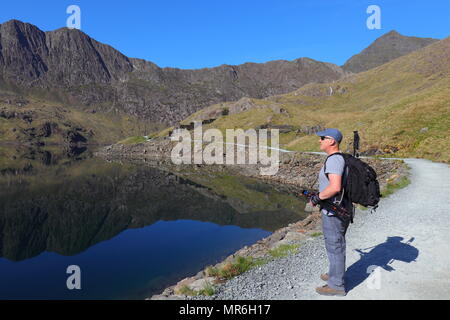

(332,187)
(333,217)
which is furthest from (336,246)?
(332,187)

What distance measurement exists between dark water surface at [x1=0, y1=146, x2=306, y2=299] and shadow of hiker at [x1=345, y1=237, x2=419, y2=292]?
13514 mm

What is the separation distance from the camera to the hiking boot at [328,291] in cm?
832

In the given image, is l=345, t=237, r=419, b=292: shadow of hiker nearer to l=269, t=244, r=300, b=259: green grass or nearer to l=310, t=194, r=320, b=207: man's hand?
l=269, t=244, r=300, b=259: green grass

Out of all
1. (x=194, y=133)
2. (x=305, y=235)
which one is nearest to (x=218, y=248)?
(x=305, y=235)

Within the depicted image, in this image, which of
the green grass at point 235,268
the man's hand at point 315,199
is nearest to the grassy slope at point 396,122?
the green grass at point 235,268

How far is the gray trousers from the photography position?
8133 mm

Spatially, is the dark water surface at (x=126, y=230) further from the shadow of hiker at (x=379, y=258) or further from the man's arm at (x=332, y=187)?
the man's arm at (x=332, y=187)

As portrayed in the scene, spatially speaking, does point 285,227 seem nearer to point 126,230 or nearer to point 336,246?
point 336,246

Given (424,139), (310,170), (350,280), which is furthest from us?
(310,170)

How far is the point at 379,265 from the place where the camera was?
10.3m

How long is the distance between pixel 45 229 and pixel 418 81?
598 ft

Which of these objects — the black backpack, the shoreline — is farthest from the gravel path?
the black backpack

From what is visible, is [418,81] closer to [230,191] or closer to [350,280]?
[230,191]
